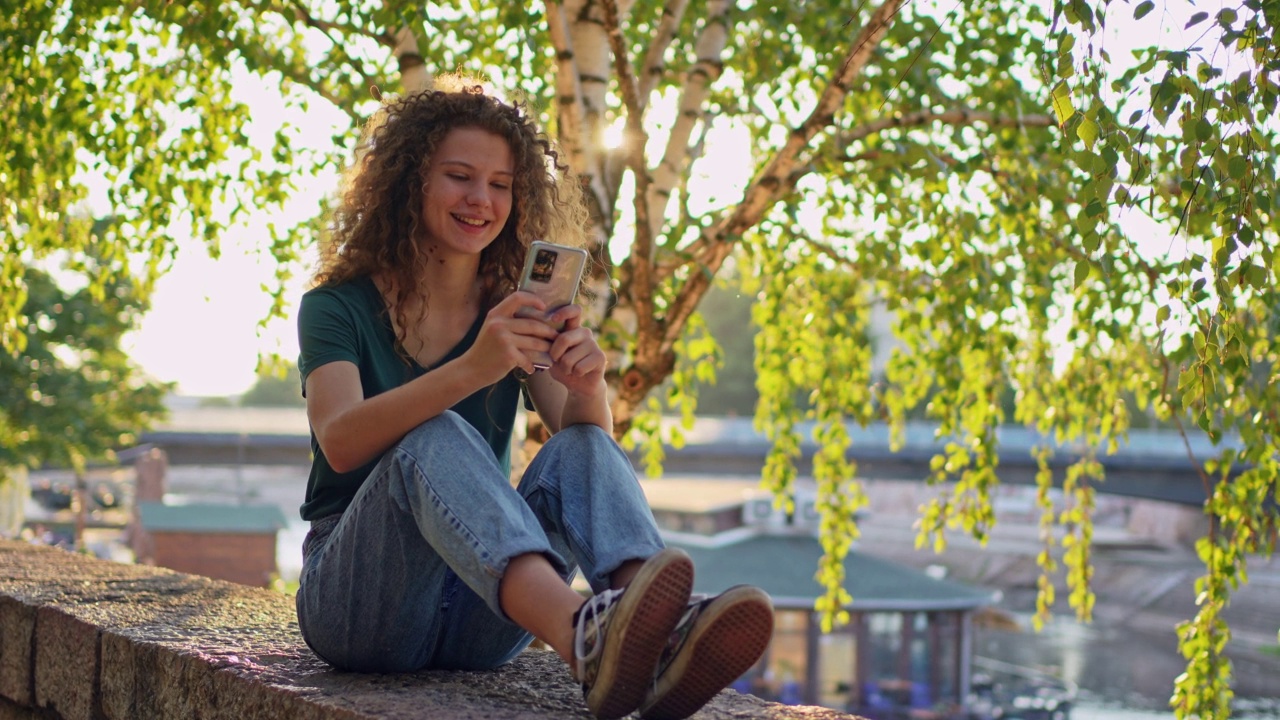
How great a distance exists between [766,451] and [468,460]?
24.0 m

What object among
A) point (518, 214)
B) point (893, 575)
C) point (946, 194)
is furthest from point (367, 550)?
point (893, 575)

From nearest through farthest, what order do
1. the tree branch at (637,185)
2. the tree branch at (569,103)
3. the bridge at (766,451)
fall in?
the tree branch at (637,185), the tree branch at (569,103), the bridge at (766,451)

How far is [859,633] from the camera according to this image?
59.6ft

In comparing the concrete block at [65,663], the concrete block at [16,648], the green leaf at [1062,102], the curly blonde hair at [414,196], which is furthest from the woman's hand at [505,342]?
the concrete block at [16,648]

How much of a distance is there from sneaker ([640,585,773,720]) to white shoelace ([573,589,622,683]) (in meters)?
0.10

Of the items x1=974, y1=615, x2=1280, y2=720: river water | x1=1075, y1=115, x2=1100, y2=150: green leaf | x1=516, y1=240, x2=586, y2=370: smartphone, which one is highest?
x1=1075, y1=115, x2=1100, y2=150: green leaf

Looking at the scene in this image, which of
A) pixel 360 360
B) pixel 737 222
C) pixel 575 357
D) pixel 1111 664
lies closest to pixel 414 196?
pixel 360 360

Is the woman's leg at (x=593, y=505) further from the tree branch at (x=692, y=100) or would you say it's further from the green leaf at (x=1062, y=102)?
the tree branch at (x=692, y=100)

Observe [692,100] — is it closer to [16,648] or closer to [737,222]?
[737,222]

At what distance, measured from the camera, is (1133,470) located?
2456cm

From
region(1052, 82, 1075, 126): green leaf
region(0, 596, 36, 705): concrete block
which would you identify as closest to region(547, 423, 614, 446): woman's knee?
region(1052, 82, 1075, 126): green leaf

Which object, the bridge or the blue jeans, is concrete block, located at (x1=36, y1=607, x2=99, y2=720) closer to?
the blue jeans

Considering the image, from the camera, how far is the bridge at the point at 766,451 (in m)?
24.3

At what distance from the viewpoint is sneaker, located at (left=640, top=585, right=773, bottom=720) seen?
1829 millimetres
